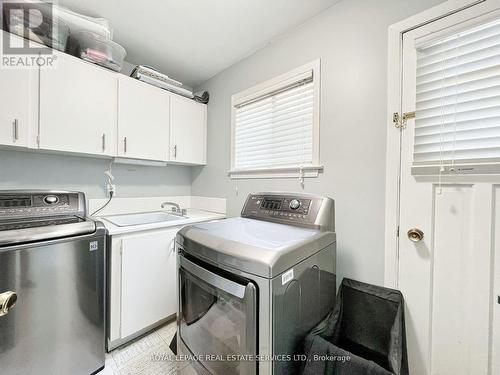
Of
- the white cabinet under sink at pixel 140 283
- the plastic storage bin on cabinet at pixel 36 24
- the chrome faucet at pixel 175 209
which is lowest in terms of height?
the white cabinet under sink at pixel 140 283

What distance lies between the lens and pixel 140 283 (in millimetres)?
1533

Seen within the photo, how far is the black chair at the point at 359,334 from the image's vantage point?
86 cm

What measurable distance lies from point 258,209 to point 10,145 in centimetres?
162

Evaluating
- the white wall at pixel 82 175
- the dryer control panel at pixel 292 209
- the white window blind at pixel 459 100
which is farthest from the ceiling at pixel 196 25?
the dryer control panel at pixel 292 209

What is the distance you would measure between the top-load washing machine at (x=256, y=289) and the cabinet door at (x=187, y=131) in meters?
1.31

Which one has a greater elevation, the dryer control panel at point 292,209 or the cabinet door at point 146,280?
the dryer control panel at point 292,209

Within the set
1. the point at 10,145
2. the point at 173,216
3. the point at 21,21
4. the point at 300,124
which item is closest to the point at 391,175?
the point at 300,124

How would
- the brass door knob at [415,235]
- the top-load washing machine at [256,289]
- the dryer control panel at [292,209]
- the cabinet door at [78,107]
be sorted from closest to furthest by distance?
the top-load washing machine at [256,289]
the brass door knob at [415,235]
the dryer control panel at [292,209]
the cabinet door at [78,107]

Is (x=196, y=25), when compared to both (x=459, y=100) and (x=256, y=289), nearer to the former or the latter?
(x=459, y=100)

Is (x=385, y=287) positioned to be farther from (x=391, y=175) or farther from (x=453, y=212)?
(x=391, y=175)

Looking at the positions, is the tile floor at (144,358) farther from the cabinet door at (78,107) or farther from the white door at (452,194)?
the cabinet door at (78,107)

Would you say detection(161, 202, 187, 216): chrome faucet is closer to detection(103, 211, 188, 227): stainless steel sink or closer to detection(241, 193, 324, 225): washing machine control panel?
detection(103, 211, 188, 227): stainless steel sink

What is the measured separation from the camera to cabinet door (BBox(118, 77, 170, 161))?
1.76 m

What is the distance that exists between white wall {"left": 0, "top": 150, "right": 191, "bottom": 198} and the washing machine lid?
1.35 m
